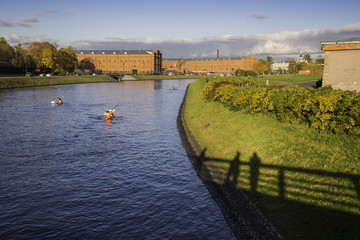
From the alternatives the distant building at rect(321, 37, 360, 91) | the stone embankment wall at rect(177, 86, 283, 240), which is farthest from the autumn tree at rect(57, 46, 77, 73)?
the stone embankment wall at rect(177, 86, 283, 240)

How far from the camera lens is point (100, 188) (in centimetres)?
1616

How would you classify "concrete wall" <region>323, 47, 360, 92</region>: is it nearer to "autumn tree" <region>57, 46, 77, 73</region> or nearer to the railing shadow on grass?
the railing shadow on grass

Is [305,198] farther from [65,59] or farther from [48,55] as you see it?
[65,59]

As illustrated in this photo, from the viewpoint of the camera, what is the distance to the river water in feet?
40.0

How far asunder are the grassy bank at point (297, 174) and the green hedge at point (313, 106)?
54 centimetres

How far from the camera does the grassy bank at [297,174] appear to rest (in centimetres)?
1006

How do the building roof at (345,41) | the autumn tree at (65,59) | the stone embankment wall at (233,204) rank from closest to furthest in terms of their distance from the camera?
the stone embankment wall at (233,204), the building roof at (345,41), the autumn tree at (65,59)

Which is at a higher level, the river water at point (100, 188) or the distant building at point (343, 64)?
the distant building at point (343, 64)

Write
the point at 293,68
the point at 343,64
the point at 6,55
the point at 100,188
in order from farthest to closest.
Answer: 1. the point at 293,68
2. the point at 6,55
3. the point at 343,64
4. the point at 100,188

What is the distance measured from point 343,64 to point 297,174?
15.3 meters

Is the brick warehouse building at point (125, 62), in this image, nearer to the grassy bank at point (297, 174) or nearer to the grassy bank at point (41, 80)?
the grassy bank at point (41, 80)

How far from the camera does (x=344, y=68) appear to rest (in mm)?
23953

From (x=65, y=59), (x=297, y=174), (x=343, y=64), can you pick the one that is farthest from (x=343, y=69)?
(x=65, y=59)

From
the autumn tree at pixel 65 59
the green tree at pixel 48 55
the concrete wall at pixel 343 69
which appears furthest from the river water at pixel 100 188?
the autumn tree at pixel 65 59
